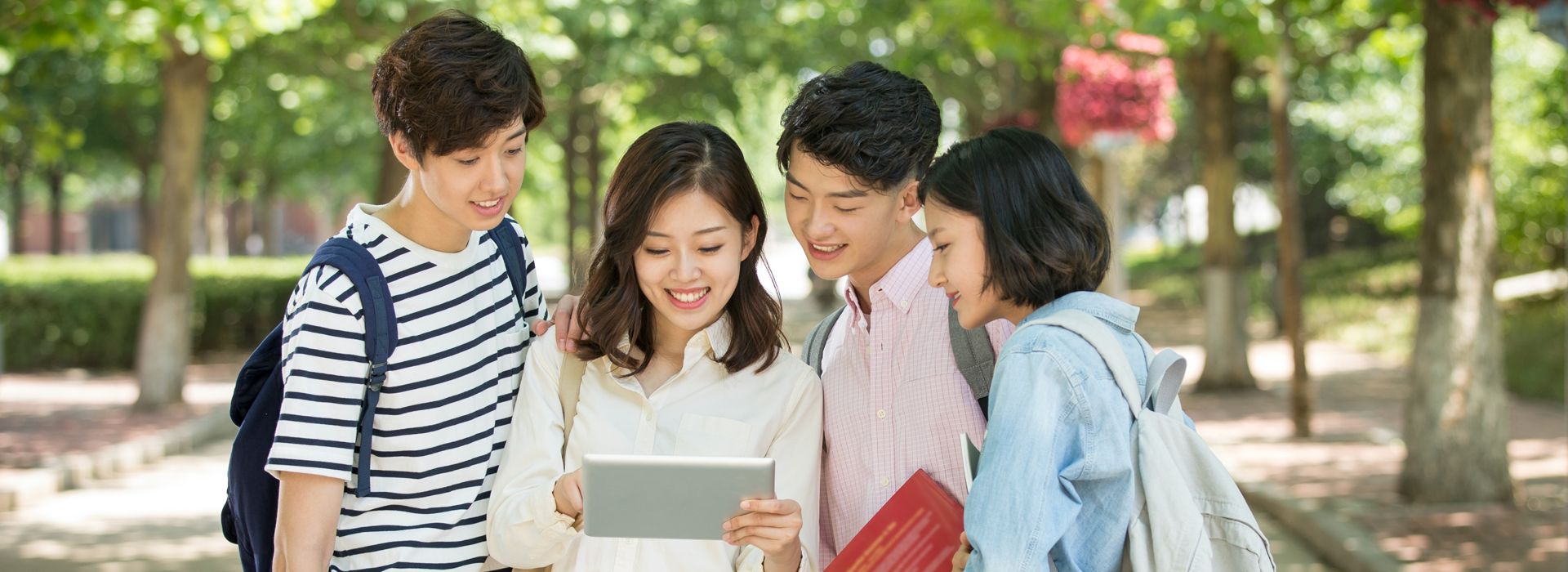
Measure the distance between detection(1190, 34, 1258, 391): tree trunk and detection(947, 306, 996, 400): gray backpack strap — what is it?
10.6 m

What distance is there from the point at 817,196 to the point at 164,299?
11.4m

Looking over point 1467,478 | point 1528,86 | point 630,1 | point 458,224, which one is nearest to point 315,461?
point 458,224

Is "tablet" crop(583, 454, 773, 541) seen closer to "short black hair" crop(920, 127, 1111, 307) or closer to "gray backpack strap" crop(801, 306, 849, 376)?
"short black hair" crop(920, 127, 1111, 307)

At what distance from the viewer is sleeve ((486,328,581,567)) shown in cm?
214

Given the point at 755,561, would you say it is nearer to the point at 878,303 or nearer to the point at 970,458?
the point at 970,458

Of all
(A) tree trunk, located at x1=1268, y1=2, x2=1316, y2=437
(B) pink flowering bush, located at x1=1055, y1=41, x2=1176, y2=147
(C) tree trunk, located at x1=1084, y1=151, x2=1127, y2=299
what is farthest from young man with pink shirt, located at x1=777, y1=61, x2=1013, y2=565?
(B) pink flowering bush, located at x1=1055, y1=41, x2=1176, y2=147

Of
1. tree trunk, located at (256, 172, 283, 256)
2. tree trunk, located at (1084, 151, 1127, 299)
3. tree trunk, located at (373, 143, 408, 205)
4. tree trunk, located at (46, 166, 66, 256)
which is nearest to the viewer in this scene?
tree trunk, located at (1084, 151, 1127, 299)

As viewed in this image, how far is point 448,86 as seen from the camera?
7.19 ft

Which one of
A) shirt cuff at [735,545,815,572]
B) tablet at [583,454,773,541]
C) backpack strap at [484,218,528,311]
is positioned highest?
backpack strap at [484,218,528,311]

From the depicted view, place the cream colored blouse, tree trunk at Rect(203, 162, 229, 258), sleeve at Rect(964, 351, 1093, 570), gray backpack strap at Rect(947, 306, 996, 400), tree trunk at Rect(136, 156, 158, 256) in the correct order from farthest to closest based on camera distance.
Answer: tree trunk at Rect(203, 162, 229, 258), tree trunk at Rect(136, 156, 158, 256), gray backpack strap at Rect(947, 306, 996, 400), the cream colored blouse, sleeve at Rect(964, 351, 1093, 570)

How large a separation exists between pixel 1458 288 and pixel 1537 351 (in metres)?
7.77

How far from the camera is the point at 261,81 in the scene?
14500 mm

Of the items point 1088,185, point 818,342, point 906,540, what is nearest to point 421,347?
point 818,342

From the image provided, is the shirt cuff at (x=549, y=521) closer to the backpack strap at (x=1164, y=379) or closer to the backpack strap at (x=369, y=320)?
the backpack strap at (x=369, y=320)
